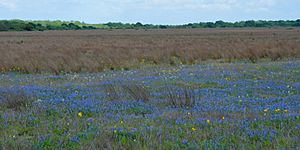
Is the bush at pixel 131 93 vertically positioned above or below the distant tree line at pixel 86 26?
above

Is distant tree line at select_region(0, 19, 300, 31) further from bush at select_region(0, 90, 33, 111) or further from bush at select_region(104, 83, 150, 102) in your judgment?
bush at select_region(0, 90, 33, 111)

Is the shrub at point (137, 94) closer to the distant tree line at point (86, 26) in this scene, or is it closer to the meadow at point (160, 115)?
the meadow at point (160, 115)

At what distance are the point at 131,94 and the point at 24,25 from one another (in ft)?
345

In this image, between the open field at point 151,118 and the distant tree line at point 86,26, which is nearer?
the open field at point 151,118

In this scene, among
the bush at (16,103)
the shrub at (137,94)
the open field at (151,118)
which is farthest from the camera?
the shrub at (137,94)

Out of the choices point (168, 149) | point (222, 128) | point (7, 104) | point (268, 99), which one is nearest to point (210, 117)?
point (222, 128)

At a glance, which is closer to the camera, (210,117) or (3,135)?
(3,135)

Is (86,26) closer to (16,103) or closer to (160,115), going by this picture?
(16,103)

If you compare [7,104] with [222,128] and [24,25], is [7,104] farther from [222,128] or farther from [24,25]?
[24,25]

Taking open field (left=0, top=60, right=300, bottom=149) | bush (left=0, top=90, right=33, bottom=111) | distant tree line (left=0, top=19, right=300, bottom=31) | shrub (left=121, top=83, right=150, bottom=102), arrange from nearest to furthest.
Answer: open field (left=0, top=60, right=300, bottom=149)
bush (left=0, top=90, right=33, bottom=111)
shrub (left=121, top=83, right=150, bottom=102)
distant tree line (left=0, top=19, right=300, bottom=31)

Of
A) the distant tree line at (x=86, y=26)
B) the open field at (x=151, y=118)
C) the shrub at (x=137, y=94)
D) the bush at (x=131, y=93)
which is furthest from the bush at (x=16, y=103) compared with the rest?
the distant tree line at (x=86, y=26)

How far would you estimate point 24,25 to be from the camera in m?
109

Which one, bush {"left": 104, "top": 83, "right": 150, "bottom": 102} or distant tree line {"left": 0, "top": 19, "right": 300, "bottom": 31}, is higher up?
bush {"left": 104, "top": 83, "right": 150, "bottom": 102}

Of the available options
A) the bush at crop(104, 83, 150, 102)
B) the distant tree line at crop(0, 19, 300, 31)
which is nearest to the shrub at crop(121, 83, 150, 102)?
the bush at crop(104, 83, 150, 102)
